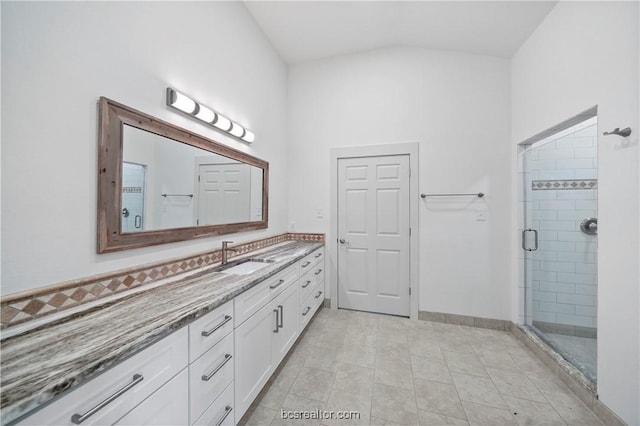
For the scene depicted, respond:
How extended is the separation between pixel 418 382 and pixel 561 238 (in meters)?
1.94

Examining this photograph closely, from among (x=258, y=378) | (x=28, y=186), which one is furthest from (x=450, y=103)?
(x=28, y=186)

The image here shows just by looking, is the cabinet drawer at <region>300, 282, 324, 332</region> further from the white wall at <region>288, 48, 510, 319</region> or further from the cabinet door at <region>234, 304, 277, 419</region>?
the cabinet door at <region>234, 304, 277, 419</region>

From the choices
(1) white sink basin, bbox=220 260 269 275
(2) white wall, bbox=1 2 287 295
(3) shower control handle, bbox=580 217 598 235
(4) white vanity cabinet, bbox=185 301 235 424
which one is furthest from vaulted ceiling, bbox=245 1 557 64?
(4) white vanity cabinet, bbox=185 301 235 424

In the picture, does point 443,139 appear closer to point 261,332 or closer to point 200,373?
point 261,332

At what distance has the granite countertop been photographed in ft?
1.97

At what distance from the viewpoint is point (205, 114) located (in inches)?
70.6

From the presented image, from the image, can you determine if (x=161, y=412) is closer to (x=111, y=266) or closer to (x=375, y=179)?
(x=111, y=266)

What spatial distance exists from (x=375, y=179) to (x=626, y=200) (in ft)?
6.40

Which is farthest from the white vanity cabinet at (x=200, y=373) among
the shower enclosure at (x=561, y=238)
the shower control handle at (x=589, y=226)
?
the shower control handle at (x=589, y=226)

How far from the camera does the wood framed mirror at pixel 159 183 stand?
120cm

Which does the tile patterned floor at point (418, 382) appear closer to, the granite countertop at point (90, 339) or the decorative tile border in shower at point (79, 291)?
the granite countertop at point (90, 339)

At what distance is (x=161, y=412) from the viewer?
91cm

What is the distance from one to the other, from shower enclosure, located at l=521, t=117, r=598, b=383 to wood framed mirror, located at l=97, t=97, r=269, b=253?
9.31 ft

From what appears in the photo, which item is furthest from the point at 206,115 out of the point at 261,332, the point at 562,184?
the point at 562,184
